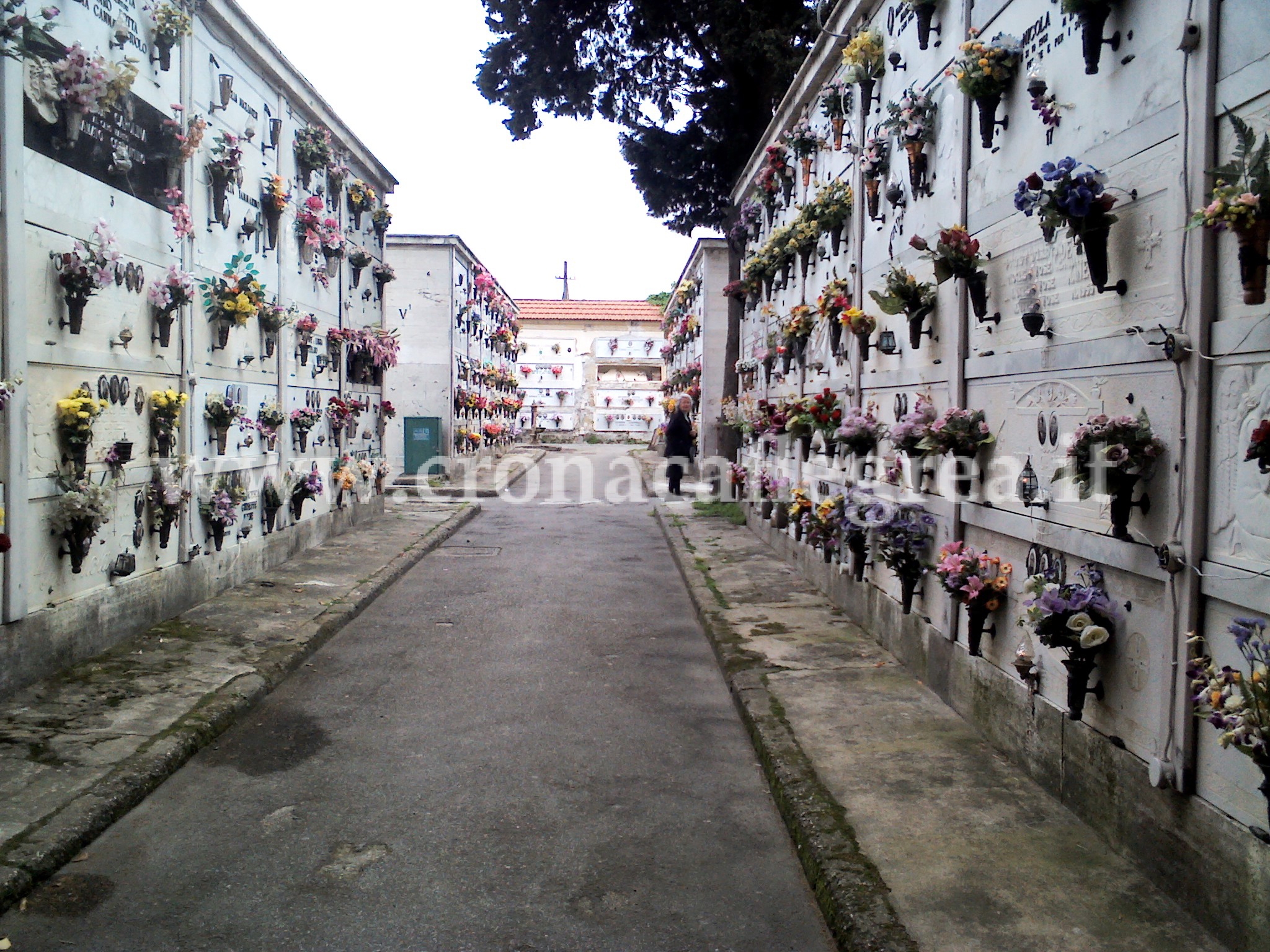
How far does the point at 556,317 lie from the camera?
43.1m

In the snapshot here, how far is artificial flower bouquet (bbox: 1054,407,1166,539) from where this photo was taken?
11.5 feet

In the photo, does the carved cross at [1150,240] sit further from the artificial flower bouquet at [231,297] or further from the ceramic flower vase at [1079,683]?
the artificial flower bouquet at [231,297]

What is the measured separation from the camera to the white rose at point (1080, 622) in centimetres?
382

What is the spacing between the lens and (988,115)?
5051mm

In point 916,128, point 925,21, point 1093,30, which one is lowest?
point 1093,30

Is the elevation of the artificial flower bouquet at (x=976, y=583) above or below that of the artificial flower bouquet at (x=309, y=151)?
below

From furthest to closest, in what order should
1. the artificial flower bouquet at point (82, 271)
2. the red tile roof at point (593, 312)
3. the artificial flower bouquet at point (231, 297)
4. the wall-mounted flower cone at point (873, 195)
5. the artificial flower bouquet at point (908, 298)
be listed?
the red tile roof at point (593, 312) < the artificial flower bouquet at point (231, 297) < the wall-mounted flower cone at point (873, 195) < the artificial flower bouquet at point (908, 298) < the artificial flower bouquet at point (82, 271)

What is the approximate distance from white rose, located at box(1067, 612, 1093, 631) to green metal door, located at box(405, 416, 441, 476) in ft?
60.1

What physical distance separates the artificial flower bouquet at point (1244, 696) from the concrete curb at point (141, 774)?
3.77 meters

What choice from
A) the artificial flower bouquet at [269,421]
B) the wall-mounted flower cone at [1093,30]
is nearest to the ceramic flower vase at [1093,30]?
the wall-mounted flower cone at [1093,30]

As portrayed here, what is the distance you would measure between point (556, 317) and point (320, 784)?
39.4 metres

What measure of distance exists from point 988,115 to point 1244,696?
3267 mm

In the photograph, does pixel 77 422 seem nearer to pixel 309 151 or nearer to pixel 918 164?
pixel 918 164

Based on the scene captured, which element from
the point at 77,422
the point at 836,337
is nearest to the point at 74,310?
the point at 77,422
